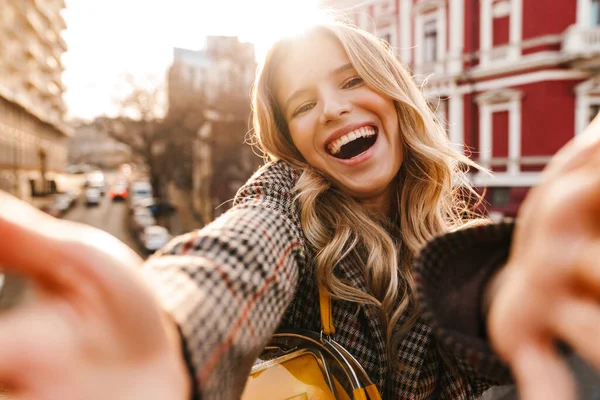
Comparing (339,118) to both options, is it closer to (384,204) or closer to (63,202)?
(384,204)

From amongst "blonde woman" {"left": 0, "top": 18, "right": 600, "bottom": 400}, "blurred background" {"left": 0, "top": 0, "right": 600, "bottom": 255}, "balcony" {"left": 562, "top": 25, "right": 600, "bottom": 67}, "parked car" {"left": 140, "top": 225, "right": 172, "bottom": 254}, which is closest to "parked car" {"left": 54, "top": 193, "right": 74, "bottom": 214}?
"blurred background" {"left": 0, "top": 0, "right": 600, "bottom": 255}

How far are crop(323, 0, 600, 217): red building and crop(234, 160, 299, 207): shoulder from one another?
10.8 metres

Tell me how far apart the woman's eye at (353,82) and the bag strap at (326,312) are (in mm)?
599

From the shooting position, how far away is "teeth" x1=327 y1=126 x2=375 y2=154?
4.38 ft

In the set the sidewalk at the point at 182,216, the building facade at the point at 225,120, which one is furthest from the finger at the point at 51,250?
the sidewalk at the point at 182,216

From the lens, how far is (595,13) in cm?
1220

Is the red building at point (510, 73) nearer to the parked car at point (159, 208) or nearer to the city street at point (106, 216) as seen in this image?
the city street at point (106, 216)

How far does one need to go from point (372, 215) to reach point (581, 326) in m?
0.97

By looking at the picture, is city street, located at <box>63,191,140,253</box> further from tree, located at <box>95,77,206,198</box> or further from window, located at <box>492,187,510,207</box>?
window, located at <box>492,187,510,207</box>

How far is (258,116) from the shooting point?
149 cm

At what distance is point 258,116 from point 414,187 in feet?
1.83

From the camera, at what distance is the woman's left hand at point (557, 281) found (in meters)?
0.43

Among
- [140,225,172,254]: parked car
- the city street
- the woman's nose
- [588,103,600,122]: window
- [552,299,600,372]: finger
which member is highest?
[588,103,600,122]: window

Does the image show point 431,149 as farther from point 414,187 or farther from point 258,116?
point 258,116
